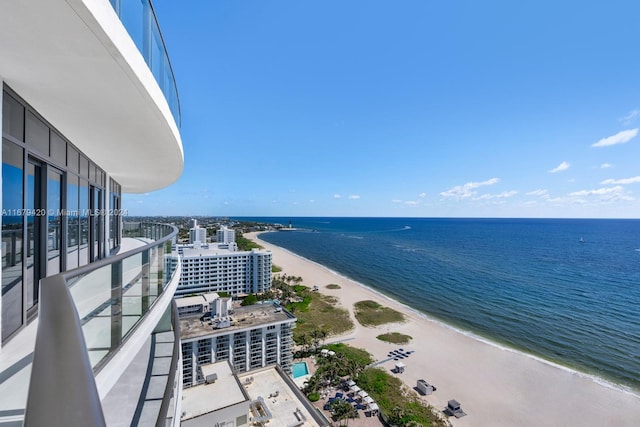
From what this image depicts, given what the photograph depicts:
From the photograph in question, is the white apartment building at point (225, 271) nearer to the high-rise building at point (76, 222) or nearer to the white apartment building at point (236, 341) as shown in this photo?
the white apartment building at point (236, 341)

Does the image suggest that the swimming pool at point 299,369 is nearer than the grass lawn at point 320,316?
Yes

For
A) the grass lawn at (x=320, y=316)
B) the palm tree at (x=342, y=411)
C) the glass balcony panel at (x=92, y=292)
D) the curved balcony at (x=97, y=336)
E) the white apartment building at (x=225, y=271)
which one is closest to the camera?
the curved balcony at (x=97, y=336)

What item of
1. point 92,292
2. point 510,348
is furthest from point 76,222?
point 510,348

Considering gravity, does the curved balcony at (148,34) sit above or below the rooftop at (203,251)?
above

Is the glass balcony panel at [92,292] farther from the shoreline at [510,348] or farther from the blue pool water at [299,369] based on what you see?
the shoreline at [510,348]

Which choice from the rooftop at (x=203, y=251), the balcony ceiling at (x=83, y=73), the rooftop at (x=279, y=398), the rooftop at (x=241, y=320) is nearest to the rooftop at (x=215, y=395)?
the rooftop at (x=279, y=398)

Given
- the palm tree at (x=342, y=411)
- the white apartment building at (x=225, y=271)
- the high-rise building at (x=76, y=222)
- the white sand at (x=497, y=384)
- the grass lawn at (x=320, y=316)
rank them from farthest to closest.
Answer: the white apartment building at (x=225, y=271)
the grass lawn at (x=320, y=316)
the white sand at (x=497, y=384)
the palm tree at (x=342, y=411)
the high-rise building at (x=76, y=222)

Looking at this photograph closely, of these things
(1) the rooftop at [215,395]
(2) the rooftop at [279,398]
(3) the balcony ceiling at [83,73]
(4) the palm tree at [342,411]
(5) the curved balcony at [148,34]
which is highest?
(5) the curved balcony at [148,34]

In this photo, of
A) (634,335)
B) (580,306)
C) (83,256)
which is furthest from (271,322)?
(580,306)

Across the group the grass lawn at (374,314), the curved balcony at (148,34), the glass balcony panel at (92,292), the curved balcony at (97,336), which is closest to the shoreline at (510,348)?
the grass lawn at (374,314)
